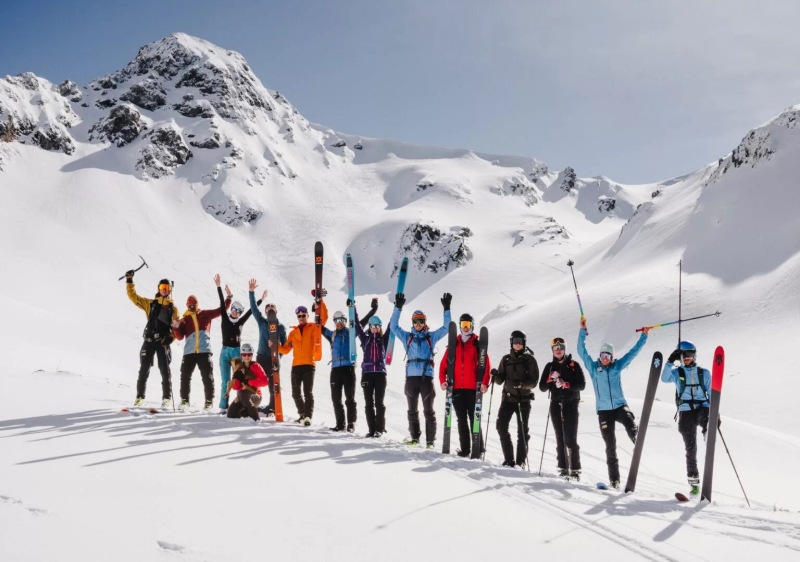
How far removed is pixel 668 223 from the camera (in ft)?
179

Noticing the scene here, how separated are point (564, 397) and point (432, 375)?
2.25 metres

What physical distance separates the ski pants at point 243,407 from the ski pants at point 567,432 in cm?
515

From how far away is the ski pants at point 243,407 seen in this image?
9.95 meters

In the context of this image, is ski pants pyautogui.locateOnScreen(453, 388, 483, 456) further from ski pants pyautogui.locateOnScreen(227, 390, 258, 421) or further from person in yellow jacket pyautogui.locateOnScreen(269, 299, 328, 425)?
ski pants pyautogui.locateOnScreen(227, 390, 258, 421)

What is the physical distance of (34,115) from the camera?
309ft

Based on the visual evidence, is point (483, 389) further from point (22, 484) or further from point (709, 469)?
point (22, 484)

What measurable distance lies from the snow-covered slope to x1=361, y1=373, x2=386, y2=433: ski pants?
1.55 meters

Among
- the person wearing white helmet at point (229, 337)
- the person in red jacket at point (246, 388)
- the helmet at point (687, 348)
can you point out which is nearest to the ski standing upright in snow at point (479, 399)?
the helmet at point (687, 348)

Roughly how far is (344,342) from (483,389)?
8.89 feet

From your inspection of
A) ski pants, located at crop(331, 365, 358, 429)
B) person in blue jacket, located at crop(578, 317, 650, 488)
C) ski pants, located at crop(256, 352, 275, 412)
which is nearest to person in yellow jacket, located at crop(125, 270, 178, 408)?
ski pants, located at crop(256, 352, 275, 412)

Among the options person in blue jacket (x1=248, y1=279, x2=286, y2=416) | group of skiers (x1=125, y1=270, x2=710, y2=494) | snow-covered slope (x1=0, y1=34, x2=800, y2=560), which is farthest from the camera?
person in blue jacket (x1=248, y1=279, x2=286, y2=416)

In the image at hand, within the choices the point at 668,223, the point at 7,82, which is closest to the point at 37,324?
the point at 668,223

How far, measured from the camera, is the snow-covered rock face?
87.8 meters

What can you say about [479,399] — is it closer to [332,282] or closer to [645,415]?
[645,415]
